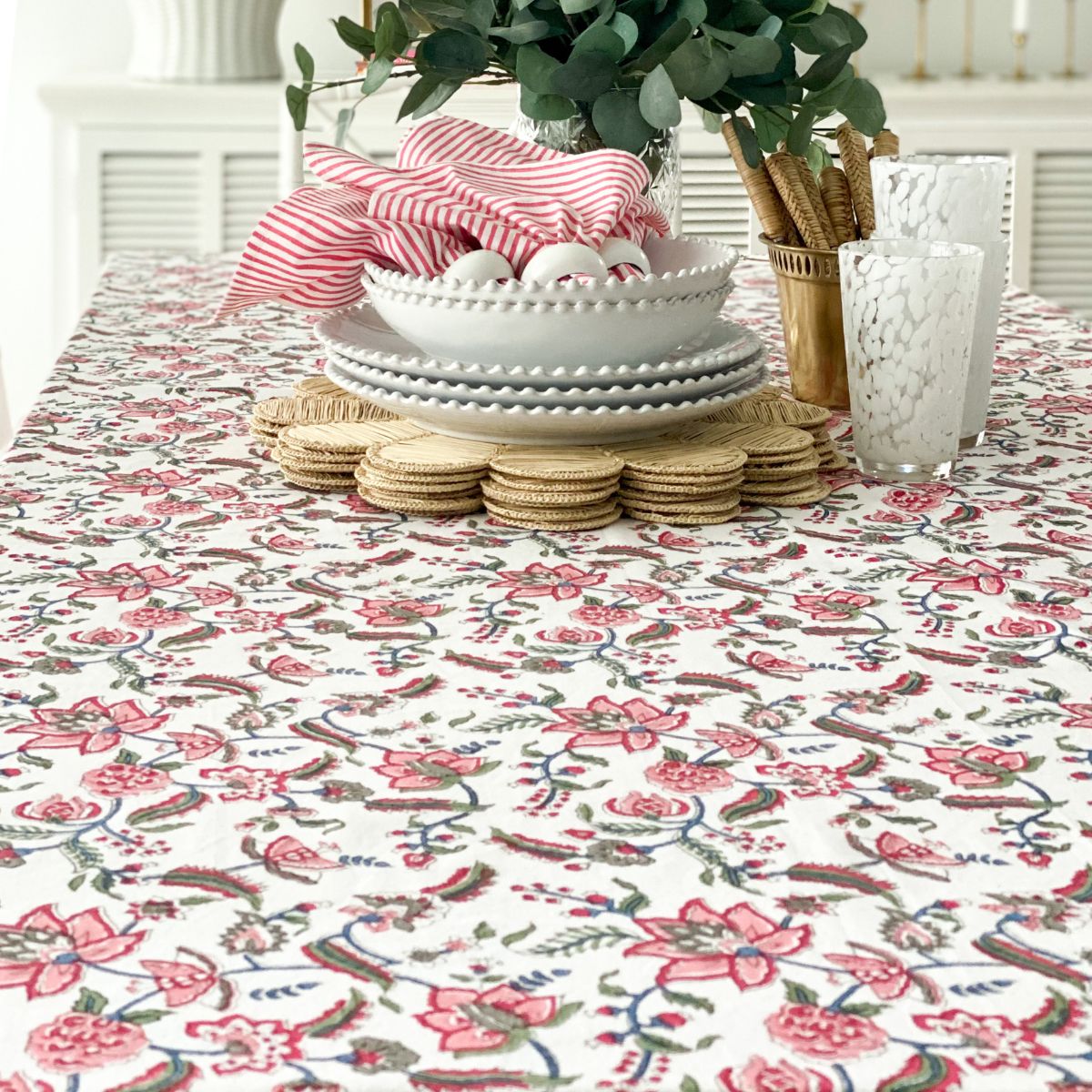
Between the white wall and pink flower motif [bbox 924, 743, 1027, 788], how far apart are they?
309 cm

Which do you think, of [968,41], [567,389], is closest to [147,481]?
[567,389]

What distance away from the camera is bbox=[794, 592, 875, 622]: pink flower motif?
0.83 metres

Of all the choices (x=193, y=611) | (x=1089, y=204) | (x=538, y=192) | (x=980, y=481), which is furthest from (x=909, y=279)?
(x=1089, y=204)

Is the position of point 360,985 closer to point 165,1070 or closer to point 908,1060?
point 165,1070

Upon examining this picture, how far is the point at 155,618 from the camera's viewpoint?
820 millimetres

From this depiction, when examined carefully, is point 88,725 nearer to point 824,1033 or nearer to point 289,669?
point 289,669

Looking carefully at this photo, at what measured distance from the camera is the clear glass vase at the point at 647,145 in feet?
4.01

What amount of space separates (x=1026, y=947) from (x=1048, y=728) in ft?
0.63

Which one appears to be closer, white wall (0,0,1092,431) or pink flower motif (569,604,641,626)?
pink flower motif (569,604,641,626)

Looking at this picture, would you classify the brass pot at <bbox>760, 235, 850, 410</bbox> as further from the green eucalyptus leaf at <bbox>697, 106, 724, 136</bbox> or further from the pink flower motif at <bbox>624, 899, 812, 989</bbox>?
the pink flower motif at <bbox>624, 899, 812, 989</bbox>

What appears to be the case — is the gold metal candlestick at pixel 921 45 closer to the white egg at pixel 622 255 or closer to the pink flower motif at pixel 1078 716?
the white egg at pixel 622 255

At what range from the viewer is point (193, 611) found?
83 cm

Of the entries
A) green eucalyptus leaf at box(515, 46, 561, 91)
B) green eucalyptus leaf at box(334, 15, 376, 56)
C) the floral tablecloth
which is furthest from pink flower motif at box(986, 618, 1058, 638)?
green eucalyptus leaf at box(334, 15, 376, 56)

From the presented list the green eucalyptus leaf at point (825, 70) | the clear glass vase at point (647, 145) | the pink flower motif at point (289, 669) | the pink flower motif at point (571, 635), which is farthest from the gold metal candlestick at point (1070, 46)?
the pink flower motif at point (289, 669)
